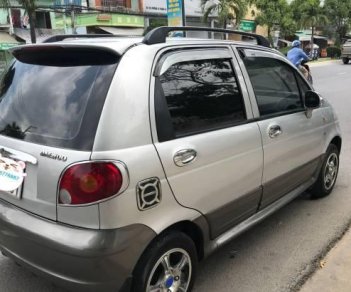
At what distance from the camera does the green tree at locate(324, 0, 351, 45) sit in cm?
5491

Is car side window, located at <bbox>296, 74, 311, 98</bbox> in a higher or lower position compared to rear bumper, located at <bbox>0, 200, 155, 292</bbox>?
higher

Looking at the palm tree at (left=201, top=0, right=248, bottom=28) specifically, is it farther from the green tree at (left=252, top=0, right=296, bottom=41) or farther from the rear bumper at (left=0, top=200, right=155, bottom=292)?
the rear bumper at (left=0, top=200, right=155, bottom=292)

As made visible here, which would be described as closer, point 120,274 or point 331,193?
point 120,274

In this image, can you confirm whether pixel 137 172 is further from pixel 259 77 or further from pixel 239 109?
pixel 259 77

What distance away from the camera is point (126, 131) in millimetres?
2416

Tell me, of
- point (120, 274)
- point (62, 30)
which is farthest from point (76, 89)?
point (62, 30)

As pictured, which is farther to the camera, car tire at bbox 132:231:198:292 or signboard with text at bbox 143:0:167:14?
signboard with text at bbox 143:0:167:14

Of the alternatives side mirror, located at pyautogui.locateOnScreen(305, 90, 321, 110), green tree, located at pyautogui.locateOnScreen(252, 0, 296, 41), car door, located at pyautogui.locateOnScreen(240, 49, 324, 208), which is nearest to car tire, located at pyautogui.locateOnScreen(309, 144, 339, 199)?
car door, located at pyautogui.locateOnScreen(240, 49, 324, 208)

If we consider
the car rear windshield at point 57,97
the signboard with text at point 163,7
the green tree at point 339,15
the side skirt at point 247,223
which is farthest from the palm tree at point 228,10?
the car rear windshield at point 57,97

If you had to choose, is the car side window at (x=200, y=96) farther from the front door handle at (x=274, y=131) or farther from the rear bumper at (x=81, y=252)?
the rear bumper at (x=81, y=252)

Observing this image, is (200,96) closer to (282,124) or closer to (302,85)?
(282,124)

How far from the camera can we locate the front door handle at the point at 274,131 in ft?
11.5

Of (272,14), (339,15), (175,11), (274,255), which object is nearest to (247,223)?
(274,255)

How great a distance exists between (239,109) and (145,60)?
950 mm
